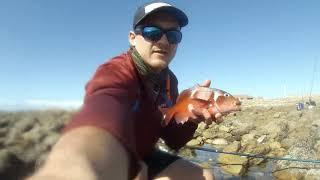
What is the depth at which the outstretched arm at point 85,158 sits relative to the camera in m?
1.48

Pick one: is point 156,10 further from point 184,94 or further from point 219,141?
point 219,141

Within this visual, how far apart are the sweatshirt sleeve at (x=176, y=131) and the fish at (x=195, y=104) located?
408 millimetres

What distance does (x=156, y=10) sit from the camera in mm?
3098

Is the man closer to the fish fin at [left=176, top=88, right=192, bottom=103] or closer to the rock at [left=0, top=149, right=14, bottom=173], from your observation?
the fish fin at [left=176, top=88, right=192, bottom=103]

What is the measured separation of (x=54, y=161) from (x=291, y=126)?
23.6m

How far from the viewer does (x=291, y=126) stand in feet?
77.5

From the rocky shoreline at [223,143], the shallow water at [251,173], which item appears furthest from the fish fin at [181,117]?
the shallow water at [251,173]

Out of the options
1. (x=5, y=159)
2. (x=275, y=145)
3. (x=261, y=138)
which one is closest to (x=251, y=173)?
(x=275, y=145)

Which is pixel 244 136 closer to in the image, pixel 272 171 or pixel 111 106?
pixel 272 171

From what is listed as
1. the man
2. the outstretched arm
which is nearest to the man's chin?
the man

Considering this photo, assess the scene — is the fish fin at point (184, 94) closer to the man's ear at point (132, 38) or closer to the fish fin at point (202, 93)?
the fish fin at point (202, 93)

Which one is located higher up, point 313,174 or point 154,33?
point 154,33

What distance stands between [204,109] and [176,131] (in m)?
0.70

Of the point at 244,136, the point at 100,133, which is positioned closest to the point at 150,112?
the point at 100,133
